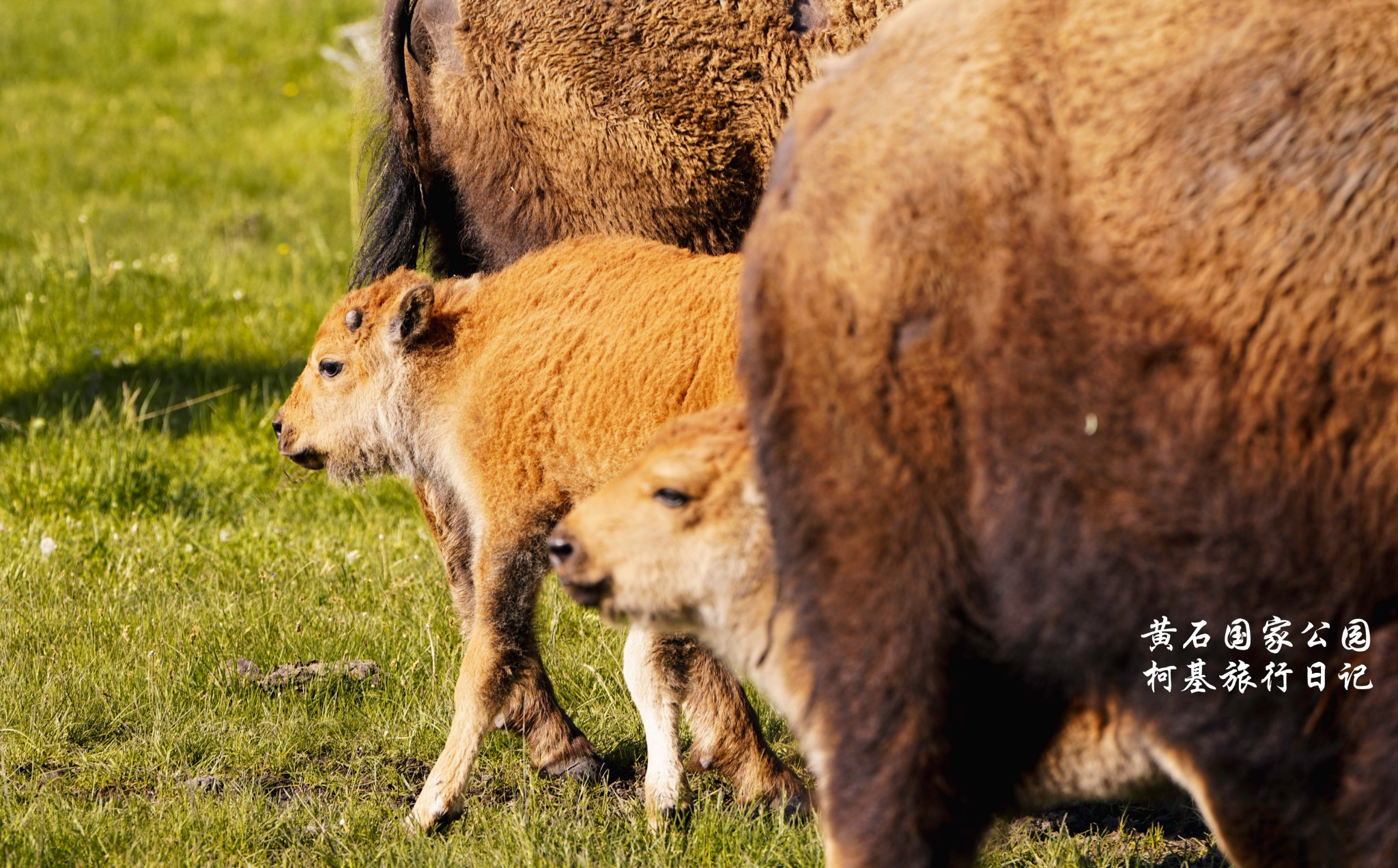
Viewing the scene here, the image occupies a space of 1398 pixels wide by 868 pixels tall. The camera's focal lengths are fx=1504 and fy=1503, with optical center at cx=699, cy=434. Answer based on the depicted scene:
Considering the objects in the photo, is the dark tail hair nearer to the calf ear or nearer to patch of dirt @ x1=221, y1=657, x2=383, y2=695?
the calf ear

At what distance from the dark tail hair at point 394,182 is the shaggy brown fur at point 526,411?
22.3 inches

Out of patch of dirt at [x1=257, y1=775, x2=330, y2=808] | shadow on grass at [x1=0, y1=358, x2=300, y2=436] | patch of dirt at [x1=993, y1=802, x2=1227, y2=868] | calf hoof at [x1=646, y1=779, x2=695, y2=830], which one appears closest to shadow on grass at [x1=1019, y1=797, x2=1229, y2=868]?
patch of dirt at [x1=993, y1=802, x2=1227, y2=868]

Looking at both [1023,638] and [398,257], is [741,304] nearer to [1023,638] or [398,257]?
[1023,638]

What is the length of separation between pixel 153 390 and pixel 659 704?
3.97 metres

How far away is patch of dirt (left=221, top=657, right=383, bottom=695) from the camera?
452cm

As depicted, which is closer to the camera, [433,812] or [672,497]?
[672,497]

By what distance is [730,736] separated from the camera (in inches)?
159

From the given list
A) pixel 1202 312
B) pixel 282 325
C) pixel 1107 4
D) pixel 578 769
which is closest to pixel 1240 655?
pixel 1202 312

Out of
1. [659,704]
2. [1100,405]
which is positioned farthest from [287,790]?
[1100,405]

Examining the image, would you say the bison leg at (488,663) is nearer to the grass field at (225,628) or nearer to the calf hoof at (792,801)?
the grass field at (225,628)

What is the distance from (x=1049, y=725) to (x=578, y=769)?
1.96 metres

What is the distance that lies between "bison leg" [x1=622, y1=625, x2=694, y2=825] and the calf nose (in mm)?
1002

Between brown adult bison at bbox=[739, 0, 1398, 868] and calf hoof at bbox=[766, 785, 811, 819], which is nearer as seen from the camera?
brown adult bison at bbox=[739, 0, 1398, 868]

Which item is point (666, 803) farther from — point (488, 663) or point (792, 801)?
point (488, 663)
